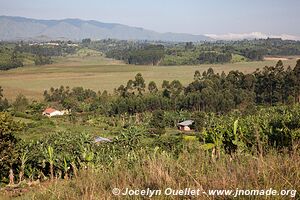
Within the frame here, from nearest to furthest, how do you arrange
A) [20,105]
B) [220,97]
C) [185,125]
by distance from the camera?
1. [185,125]
2. [220,97]
3. [20,105]

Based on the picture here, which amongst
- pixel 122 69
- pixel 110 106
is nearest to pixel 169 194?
pixel 110 106

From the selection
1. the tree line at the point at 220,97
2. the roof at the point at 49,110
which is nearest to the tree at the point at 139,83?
the tree line at the point at 220,97

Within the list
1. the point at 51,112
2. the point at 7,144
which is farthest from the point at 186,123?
the point at 7,144

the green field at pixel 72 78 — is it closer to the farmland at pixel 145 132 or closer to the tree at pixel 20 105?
the farmland at pixel 145 132

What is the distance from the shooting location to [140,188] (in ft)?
11.6

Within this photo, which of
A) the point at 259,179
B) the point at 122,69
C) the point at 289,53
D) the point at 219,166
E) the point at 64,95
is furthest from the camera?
the point at 289,53

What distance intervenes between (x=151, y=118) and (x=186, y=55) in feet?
310

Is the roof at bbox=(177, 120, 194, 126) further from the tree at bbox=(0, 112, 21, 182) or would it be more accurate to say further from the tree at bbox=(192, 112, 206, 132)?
the tree at bbox=(0, 112, 21, 182)

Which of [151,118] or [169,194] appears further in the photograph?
[151,118]

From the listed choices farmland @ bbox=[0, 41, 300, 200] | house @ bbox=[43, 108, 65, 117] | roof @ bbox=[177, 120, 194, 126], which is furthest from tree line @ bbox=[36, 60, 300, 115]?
roof @ bbox=[177, 120, 194, 126]

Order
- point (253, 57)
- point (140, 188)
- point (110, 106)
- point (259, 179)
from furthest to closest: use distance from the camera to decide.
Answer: point (253, 57)
point (110, 106)
point (140, 188)
point (259, 179)

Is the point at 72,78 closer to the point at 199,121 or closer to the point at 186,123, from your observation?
the point at 186,123

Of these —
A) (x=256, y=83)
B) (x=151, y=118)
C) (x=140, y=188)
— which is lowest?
(x=151, y=118)

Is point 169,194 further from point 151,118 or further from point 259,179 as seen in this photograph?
point 151,118
